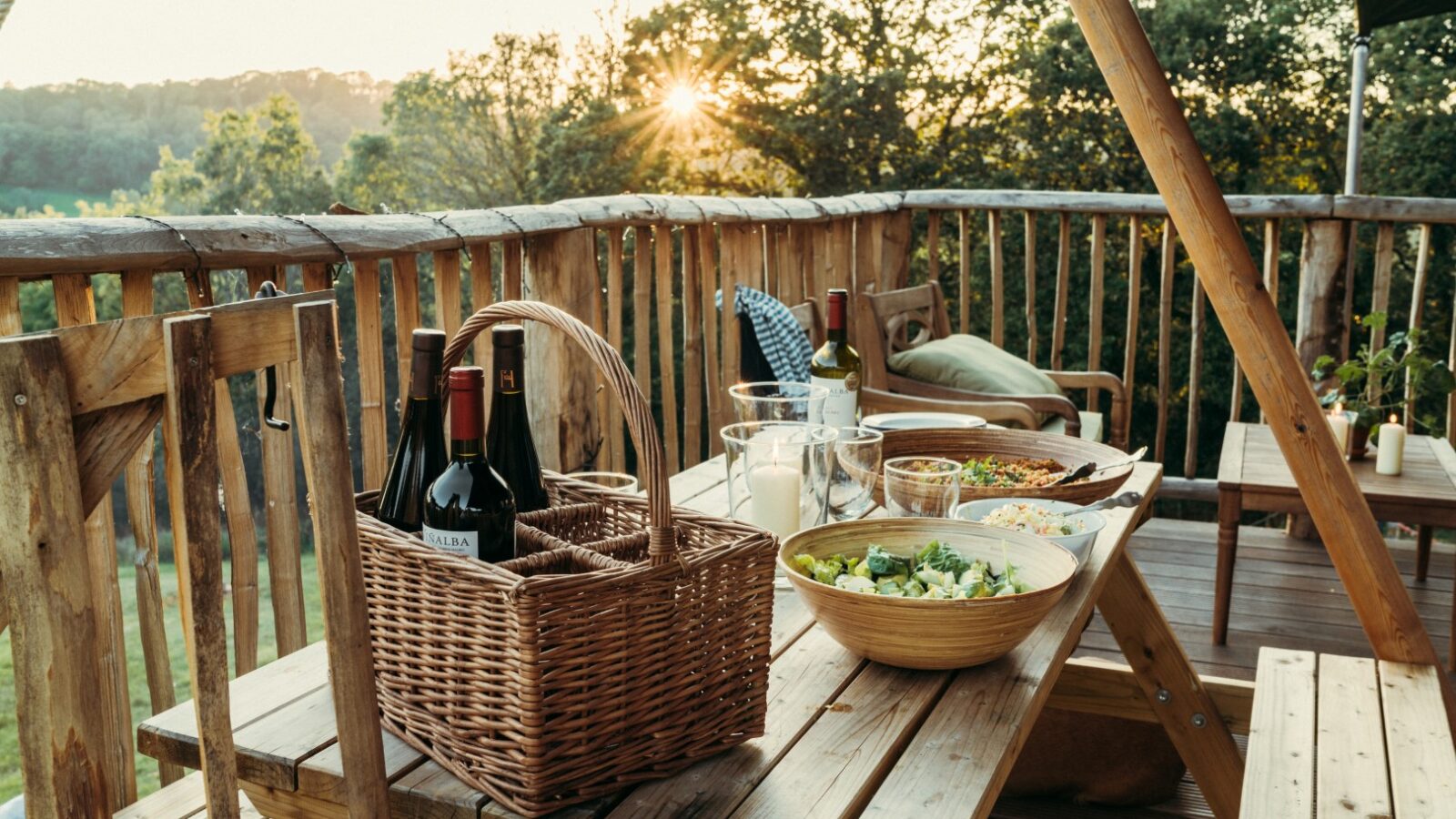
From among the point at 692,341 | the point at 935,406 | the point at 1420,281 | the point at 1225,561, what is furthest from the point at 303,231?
the point at 1420,281

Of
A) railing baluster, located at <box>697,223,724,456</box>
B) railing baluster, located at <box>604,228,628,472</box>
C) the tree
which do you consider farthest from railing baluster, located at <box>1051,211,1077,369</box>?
the tree

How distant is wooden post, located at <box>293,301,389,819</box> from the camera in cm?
83

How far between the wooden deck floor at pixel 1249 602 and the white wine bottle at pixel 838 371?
1.03 metres

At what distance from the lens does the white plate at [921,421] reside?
206 cm

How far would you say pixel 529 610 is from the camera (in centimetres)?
84

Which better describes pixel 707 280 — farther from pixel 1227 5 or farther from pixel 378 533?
pixel 1227 5

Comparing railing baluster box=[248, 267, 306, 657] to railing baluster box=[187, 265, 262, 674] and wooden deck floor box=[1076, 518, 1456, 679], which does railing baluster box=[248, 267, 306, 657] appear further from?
wooden deck floor box=[1076, 518, 1456, 679]

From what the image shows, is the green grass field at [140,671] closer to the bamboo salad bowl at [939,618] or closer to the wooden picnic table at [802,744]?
the wooden picnic table at [802,744]

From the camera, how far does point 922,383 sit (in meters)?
3.50

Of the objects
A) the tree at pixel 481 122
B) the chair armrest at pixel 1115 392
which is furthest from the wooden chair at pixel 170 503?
the tree at pixel 481 122

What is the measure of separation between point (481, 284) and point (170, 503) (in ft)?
5.11

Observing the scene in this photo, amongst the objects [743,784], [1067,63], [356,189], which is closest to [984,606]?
[743,784]

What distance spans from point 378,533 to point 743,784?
358 mm

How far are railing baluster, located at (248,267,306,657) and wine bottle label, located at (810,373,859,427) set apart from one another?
0.68 metres
